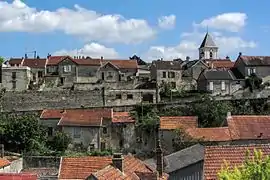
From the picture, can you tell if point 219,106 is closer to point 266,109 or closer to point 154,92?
point 266,109

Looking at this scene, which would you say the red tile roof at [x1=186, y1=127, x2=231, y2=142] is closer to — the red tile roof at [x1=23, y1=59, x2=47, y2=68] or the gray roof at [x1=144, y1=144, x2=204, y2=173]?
the gray roof at [x1=144, y1=144, x2=204, y2=173]

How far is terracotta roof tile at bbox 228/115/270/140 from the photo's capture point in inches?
1924

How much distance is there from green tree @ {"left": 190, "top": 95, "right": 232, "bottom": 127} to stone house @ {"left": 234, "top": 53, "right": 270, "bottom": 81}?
12765 mm

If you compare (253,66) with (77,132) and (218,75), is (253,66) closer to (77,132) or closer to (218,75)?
(218,75)

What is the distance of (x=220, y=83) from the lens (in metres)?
Result: 71.8

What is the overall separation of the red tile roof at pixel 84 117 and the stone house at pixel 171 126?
6282mm

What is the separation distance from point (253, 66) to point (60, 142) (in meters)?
29.9

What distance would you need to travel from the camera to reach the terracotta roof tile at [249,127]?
4887cm

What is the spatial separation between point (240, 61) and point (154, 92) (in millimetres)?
13312

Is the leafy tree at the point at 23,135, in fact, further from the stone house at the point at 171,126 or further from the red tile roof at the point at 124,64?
the red tile roof at the point at 124,64

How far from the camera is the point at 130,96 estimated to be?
68.6 meters

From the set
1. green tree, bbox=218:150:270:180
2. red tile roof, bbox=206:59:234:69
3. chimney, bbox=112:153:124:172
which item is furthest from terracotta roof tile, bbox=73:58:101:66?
green tree, bbox=218:150:270:180

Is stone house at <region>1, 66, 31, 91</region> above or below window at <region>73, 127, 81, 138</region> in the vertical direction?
above

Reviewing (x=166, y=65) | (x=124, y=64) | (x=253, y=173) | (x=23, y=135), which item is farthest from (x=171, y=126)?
(x=253, y=173)
